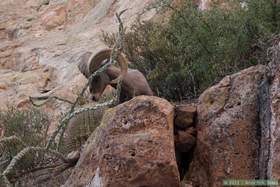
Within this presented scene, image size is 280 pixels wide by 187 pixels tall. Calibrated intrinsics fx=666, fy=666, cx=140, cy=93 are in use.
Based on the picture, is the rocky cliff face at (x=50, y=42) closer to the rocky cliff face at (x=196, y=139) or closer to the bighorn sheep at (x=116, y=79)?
the bighorn sheep at (x=116, y=79)

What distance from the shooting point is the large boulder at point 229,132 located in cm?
486

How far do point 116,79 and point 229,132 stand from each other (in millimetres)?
3026

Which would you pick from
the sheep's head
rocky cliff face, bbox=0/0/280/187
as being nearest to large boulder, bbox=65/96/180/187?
rocky cliff face, bbox=0/0/280/187

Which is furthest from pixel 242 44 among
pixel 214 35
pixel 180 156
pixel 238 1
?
pixel 180 156

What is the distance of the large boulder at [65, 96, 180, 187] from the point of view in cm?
480

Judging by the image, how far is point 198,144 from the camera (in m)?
5.23

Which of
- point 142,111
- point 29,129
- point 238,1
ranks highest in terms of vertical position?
point 238,1

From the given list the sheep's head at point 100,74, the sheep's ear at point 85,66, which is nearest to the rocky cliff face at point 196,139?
the sheep's head at point 100,74

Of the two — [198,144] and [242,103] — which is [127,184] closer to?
[198,144]

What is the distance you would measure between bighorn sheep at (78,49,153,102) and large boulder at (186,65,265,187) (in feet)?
8.01

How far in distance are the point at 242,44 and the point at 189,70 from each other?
3.10 feet

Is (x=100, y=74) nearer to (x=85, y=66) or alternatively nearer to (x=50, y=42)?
(x=85, y=66)

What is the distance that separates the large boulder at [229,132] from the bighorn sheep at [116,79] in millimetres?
2441

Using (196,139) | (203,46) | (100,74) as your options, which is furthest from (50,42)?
(196,139)
